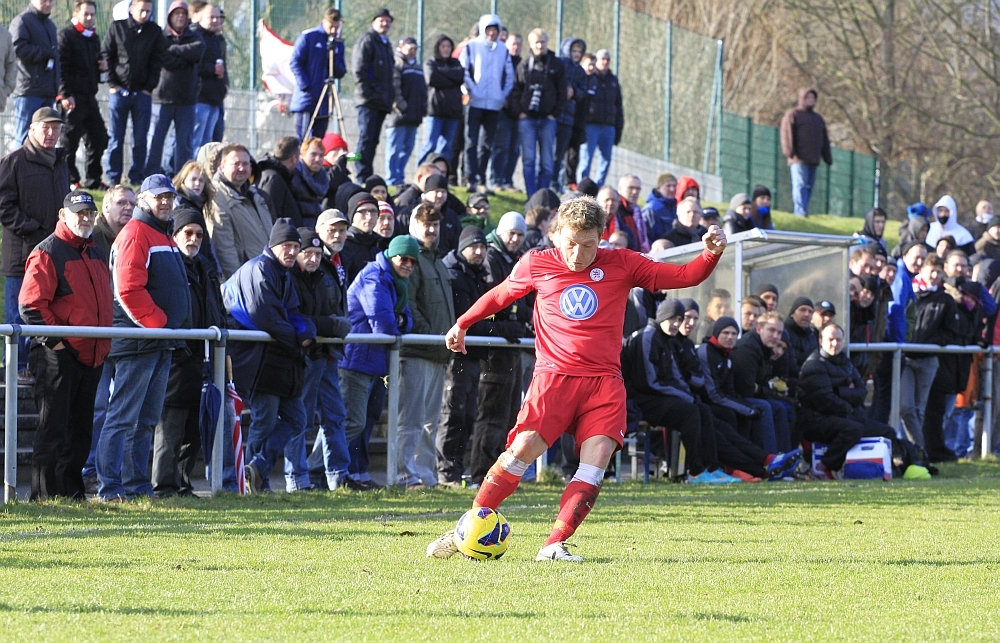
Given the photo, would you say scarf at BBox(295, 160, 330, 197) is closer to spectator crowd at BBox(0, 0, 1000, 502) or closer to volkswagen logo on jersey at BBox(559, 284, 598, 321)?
spectator crowd at BBox(0, 0, 1000, 502)

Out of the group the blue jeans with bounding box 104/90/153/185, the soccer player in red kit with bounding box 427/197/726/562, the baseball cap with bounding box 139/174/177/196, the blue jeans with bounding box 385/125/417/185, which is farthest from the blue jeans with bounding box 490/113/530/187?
the soccer player in red kit with bounding box 427/197/726/562

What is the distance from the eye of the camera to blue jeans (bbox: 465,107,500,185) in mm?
20859

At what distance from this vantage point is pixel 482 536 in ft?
25.3

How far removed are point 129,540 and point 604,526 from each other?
3030mm

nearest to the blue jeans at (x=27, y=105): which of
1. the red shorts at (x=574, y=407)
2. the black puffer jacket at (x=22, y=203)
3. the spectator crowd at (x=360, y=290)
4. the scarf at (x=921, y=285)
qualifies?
the spectator crowd at (x=360, y=290)

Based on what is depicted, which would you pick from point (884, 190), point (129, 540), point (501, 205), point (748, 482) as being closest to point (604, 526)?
point (129, 540)

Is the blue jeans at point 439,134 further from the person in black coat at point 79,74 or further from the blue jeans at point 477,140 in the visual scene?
the person in black coat at point 79,74

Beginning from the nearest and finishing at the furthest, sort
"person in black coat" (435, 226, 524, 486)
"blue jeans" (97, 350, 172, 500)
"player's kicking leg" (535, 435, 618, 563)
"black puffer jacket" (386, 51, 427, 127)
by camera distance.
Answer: "player's kicking leg" (535, 435, 618, 563)
"blue jeans" (97, 350, 172, 500)
"person in black coat" (435, 226, 524, 486)
"black puffer jacket" (386, 51, 427, 127)

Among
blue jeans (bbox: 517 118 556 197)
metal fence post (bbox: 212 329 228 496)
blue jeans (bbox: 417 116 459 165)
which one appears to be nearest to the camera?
metal fence post (bbox: 212 329 228 496)

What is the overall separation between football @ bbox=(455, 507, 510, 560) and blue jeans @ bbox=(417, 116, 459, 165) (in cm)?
1293

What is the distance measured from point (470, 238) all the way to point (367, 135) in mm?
6153

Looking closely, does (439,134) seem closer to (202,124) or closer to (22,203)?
(202,124)

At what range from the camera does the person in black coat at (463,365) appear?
12750 millimetres

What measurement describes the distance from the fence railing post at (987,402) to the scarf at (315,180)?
790 cm
